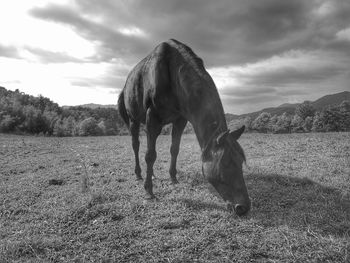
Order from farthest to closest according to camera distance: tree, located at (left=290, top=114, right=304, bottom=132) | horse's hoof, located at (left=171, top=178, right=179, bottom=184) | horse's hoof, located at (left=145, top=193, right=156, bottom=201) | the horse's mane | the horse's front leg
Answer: tree, located at (left=290, top=114, right=304, bottom=132)
horse's hoof, located at (left=171, top=178, right=179, bottom=184)
the horse's front leg
horse's hoof, located at (left=145, top=193, right=156, bottom=201)
the horse's mane

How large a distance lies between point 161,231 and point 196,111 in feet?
6.88

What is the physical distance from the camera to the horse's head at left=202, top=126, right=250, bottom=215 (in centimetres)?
404

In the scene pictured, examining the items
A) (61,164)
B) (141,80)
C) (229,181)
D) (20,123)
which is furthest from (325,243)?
(20,123)

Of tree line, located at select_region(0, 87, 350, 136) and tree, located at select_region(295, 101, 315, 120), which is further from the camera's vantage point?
tree, located at select_region(295, 101, 315, 120)

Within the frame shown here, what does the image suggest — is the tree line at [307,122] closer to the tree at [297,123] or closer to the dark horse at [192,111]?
the tree at [297,123]

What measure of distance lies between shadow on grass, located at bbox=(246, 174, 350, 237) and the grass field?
2 cm

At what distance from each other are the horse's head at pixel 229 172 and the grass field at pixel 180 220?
319 millimetres

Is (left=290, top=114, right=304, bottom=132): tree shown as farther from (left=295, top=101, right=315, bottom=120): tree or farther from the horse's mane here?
the horse's mane

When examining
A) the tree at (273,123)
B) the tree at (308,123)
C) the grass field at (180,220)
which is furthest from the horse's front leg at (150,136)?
the tree at (308,123)

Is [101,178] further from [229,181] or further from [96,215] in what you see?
[229,181]

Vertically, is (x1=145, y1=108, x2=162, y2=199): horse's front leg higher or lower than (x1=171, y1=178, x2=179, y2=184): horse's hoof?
higher

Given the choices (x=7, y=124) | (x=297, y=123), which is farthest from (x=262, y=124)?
(x=7, y=124)

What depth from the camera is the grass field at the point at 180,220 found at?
3.32m

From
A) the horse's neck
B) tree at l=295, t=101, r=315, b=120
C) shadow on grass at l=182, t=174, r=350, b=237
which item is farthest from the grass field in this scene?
tree at l=295, t=101, r=315, b=120
